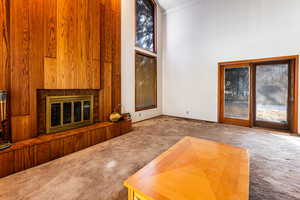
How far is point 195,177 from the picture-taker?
1.20 m

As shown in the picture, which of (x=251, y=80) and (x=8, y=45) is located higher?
(x=8, y=45)

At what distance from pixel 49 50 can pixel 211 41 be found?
4.58 metres

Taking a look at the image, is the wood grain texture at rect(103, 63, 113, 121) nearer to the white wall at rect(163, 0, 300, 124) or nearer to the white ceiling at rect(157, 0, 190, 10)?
the white wall at rect(163, 0, 300, 124)

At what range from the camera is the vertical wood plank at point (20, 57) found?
2148 millimetres

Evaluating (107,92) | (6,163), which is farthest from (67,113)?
(6,163)

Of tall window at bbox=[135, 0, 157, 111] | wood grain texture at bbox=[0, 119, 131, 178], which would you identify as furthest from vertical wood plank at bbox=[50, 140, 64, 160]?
tall window at bbox=[135, 0, 157, 111]

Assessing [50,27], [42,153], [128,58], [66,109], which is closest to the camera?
[42,153]

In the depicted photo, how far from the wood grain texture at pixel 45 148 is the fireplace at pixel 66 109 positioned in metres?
0.24

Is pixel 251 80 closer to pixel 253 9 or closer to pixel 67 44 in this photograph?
pixel 253 9

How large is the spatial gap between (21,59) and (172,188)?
9.41ft

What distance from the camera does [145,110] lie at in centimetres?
508

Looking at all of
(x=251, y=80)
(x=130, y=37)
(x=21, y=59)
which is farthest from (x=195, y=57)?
(x=21, y=59)

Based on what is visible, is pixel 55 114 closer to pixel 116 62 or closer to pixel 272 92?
pixel 116 62

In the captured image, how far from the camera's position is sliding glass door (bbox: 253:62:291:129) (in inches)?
148
